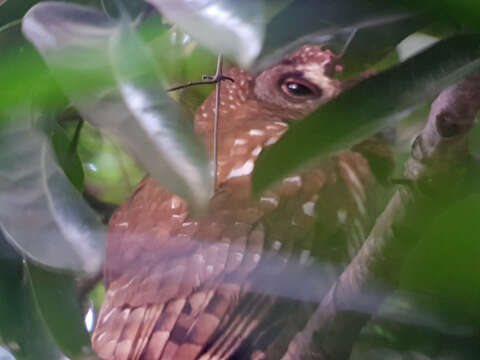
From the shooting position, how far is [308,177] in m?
0.47

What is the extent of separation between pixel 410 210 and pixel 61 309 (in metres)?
0.33

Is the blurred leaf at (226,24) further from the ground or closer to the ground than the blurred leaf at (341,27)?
further from the ground

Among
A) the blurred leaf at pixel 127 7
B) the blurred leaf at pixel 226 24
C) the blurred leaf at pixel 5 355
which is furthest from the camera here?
the blurred leaf at pixel 5 355

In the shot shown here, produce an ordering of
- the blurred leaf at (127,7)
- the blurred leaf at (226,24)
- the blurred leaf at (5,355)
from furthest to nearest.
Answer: the blurred leaf at (5,355)
the blurred leaf at (127,7)
the blurred leaf at (226,24)

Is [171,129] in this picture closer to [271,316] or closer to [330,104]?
[330,104]

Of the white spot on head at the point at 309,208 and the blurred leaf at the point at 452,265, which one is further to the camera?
the white spot on head at the point at 309,208

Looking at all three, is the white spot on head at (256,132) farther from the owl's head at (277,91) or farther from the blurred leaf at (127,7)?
the blurred leaf at (127,7)

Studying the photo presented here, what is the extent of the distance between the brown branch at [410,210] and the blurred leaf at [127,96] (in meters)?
0.16

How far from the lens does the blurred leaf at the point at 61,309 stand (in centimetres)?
50

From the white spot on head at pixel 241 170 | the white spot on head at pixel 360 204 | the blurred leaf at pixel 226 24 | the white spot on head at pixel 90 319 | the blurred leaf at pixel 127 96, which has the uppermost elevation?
the blurred leaf at pixel 226 24

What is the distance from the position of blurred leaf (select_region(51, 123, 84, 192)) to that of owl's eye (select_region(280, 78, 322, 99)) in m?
0.24

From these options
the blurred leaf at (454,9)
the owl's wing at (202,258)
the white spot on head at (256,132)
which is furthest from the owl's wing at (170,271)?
the blurred leaf at (454,9)

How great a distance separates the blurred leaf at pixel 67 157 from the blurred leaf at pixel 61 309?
8 centimetres

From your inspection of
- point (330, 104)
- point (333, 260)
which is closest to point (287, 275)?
point (333, 260)
